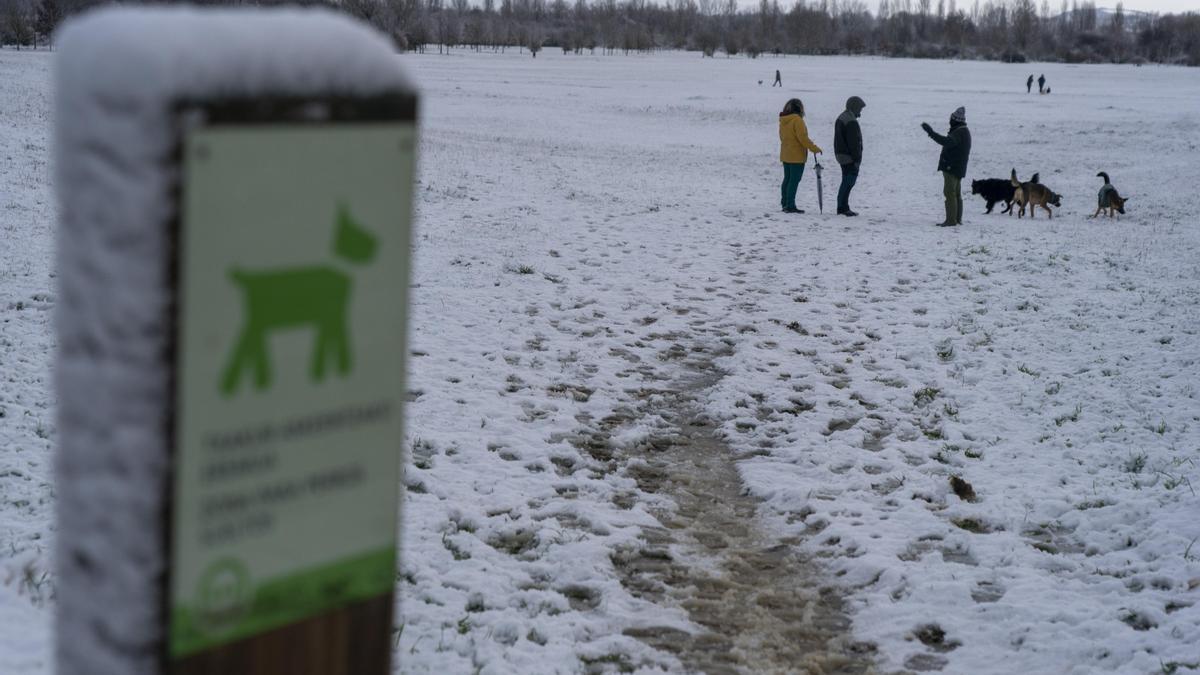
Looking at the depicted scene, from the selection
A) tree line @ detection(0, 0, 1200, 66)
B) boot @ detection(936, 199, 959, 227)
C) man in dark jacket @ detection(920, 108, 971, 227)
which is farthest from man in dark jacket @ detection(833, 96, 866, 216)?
tree line @ detection(0, 0, 1200, 66)


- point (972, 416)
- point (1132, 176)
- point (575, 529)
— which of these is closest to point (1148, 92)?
point (1132, 176)

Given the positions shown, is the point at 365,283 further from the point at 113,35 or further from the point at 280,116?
the point at 113,35

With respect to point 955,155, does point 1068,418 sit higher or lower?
lower

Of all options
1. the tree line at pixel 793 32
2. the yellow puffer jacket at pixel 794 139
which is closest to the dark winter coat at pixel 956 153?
the yellow puffer jacket at pixel 794 139

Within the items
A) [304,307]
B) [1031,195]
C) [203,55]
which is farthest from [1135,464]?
[1031,195]

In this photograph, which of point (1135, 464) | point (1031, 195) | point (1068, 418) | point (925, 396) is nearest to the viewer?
point (1135, 464)

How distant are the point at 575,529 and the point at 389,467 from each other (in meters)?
3.60

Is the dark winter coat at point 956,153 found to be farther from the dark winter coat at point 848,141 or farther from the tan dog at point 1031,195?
the tan dog at point 1031,195

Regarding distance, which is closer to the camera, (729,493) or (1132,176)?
(729,493)

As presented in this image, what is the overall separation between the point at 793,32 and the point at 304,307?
140 m

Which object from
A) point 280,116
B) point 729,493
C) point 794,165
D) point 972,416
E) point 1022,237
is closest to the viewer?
point 280,116

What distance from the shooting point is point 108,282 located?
1379 millimetres

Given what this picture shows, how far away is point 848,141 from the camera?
15.2m

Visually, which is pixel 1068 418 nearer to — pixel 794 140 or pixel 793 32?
pixel 794 140
